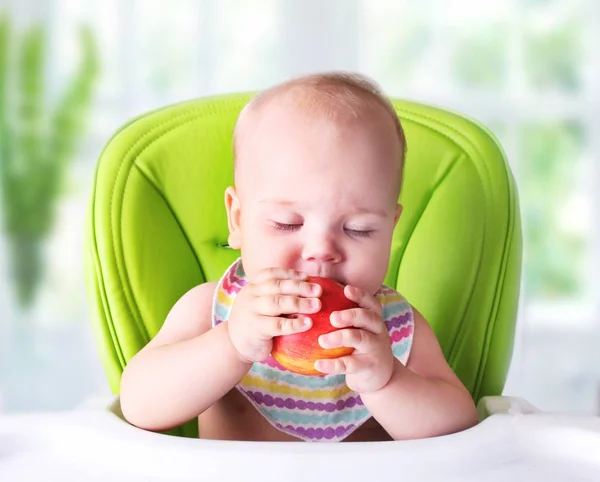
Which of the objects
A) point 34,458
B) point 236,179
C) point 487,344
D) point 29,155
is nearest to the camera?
point 34,458

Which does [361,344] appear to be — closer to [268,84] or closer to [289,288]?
[289,288]

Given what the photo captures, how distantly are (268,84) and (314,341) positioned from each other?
2.42m

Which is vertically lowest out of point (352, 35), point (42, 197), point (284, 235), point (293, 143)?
point (42, 197)

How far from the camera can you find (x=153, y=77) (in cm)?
315

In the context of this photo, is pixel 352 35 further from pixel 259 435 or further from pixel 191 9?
pixel 259 435

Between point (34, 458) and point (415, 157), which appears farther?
point (415, 157)

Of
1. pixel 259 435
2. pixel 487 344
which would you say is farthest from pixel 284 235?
pixel 487 344

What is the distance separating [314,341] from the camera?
0.81 m

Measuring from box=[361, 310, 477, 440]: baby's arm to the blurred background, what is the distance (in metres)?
2.26

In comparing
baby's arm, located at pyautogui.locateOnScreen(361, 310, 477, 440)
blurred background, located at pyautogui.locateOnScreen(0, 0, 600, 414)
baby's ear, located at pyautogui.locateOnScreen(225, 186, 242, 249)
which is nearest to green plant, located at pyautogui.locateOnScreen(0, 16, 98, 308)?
blurred background, located at pyautogui.locateOnScreen(0, 0, 600, 414)

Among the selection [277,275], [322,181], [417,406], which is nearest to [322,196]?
[322,181]

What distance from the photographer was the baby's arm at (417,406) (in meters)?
0.92

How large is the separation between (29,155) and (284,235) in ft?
7.56

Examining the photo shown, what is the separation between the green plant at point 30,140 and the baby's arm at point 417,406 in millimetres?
2322
